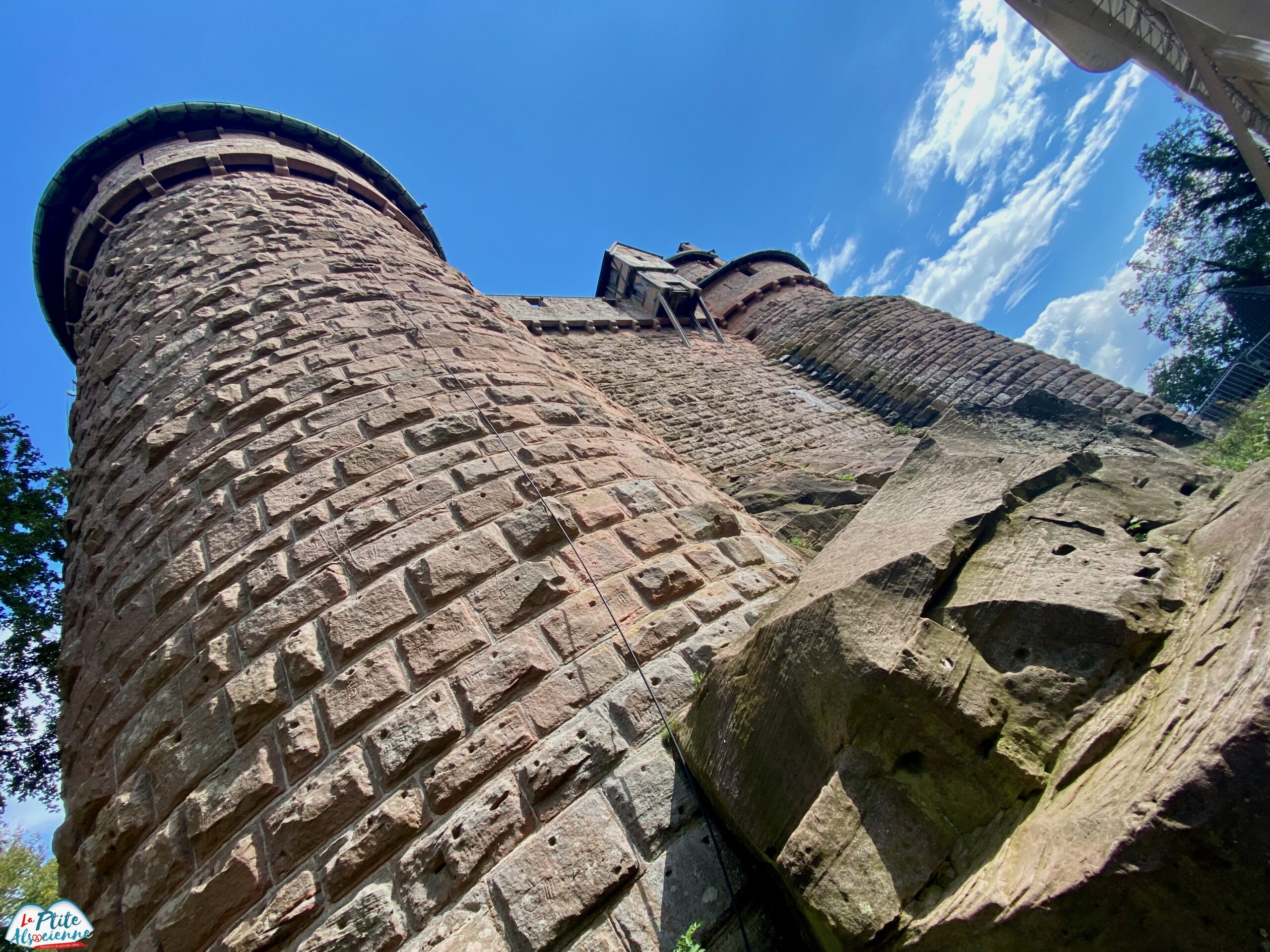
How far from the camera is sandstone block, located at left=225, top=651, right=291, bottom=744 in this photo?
2492mm

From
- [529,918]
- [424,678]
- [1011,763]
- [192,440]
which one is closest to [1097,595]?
[1011,763]

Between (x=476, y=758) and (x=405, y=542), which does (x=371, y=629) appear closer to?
(x=405, y=542)

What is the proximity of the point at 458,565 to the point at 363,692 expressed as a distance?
25.2 inches

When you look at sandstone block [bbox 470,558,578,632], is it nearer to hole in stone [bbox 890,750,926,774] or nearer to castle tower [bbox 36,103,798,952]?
castle tower [bbox 36,103,798,952]

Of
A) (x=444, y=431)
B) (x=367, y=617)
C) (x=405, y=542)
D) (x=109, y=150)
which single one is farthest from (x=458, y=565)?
(x=109, y=150)

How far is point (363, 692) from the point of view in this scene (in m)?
2.44

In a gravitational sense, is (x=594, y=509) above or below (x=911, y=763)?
above

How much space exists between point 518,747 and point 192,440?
294cm

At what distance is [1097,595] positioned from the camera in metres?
1.81

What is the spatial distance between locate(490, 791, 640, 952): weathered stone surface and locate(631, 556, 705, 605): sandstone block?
954 millimetres

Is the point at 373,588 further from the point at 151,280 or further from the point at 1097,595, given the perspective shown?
the point at 151,280

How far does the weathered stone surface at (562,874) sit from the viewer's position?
1864mm

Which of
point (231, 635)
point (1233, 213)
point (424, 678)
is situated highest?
point (1233, 213)

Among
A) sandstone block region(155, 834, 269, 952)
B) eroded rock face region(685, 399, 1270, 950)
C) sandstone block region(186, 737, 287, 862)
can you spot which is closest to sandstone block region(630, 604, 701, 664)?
eroded rock face region(685, 399, 1270, 950)
